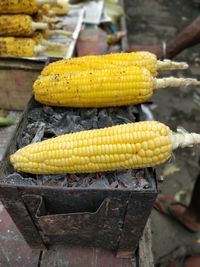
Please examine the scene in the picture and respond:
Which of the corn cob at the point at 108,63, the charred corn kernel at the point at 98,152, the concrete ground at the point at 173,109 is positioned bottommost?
the concrete ground at the point at 173,109

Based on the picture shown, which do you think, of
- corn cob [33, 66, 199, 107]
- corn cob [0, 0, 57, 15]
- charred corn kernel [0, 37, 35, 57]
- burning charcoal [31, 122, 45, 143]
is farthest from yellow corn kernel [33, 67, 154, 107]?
corn cob [0, 0, 57, 15]

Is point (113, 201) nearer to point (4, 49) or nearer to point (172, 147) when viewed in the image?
point (172, 147)

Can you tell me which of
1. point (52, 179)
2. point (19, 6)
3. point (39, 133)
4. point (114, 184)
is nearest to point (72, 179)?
point (52, 179)

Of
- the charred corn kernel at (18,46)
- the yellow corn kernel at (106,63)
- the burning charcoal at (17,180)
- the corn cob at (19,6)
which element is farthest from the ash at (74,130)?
the corn cob at (19,6)

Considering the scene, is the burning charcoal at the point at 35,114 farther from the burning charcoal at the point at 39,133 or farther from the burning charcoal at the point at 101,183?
the burning charcoal at the point at 101,183

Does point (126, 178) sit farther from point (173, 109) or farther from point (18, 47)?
point (173, 109)

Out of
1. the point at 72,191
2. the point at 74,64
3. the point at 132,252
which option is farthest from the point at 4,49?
the point at 132,252
